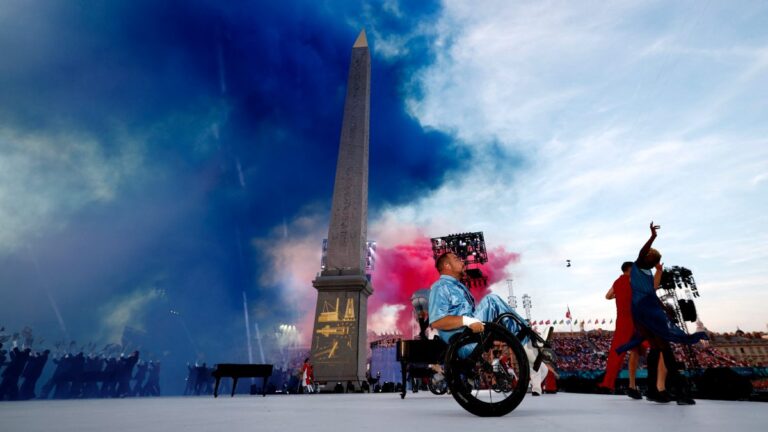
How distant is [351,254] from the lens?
12.3m

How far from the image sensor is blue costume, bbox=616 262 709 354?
11.3ft

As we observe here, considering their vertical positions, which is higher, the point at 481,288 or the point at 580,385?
the point at 481,288

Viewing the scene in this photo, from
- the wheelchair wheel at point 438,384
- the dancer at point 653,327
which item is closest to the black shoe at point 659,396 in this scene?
the dancer at point 653,327

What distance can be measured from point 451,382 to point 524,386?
48 cm

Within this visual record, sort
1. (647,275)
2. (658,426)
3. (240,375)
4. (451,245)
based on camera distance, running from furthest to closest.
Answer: (451,245) < (240,375) < (647,275) < (658,426)

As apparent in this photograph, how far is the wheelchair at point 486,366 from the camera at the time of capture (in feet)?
7.32

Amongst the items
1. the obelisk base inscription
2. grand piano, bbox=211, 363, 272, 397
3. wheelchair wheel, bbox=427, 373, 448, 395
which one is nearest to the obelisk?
the obelisk base inscription

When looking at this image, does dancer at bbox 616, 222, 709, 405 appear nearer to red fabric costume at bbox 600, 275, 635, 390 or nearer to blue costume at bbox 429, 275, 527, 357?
red fabric costume at bbox 600, 275, 635, 390

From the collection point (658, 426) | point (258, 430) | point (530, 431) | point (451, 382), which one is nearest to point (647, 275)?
point (658, 426)

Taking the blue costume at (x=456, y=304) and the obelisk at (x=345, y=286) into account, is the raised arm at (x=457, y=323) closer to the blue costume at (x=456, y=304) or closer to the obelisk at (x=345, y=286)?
the blue costume at (x=456, y=304)

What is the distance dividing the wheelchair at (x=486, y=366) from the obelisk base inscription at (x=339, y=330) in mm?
9480

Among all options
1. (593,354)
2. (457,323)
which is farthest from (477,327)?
(593,354)

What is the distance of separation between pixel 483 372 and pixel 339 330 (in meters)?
9.84

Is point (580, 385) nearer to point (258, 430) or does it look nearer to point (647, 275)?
point (647, 275)
